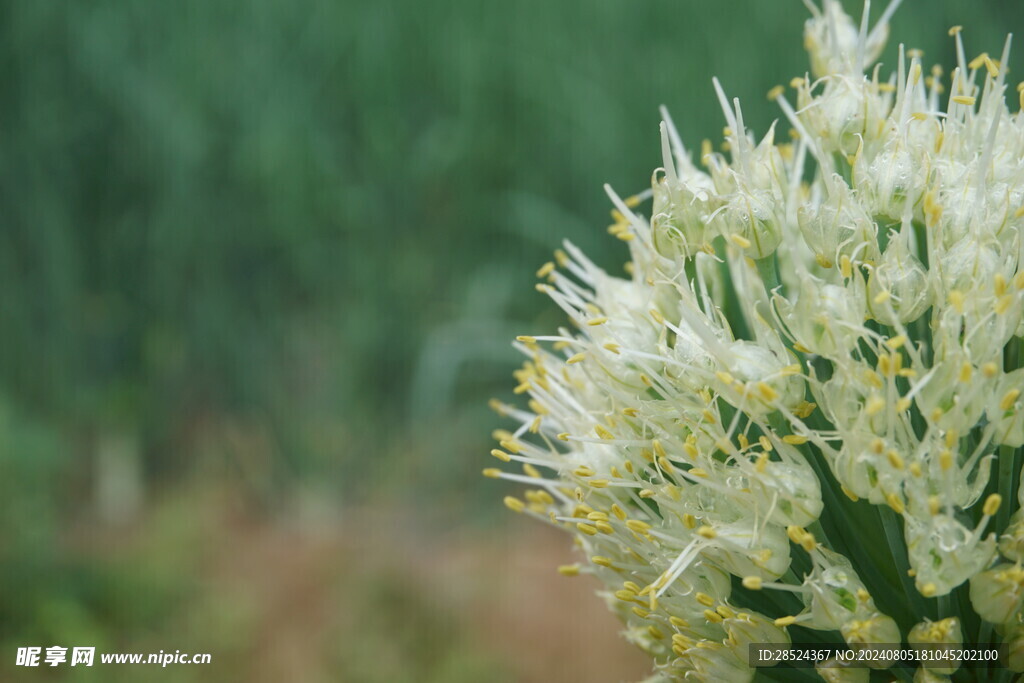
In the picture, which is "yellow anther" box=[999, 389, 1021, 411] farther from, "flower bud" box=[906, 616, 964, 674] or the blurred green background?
the blurred green background

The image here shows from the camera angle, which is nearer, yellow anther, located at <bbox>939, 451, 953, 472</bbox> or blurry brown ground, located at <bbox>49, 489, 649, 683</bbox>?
yellow anther, located at <bbox>939, 451, 953, 472</bbox>

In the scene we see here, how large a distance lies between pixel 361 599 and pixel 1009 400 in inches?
43.2

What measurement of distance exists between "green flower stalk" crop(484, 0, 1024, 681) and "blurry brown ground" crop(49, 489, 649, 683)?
33.0 inches

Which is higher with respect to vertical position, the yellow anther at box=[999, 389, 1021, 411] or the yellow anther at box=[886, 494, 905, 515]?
the yellow anther at box=[999, 389, 1021, 411]

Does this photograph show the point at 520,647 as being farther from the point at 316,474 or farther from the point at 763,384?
the point at 763,384

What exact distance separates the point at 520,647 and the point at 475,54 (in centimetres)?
92

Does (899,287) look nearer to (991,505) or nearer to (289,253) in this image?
(991,505)

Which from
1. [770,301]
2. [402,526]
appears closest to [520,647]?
[402,526]

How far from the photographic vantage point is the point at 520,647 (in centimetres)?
133

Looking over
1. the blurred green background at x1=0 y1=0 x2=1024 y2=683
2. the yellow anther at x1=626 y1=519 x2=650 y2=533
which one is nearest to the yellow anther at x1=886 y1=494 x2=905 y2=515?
the yellow anther at x1=626 y1=519 x2=650 y2=533

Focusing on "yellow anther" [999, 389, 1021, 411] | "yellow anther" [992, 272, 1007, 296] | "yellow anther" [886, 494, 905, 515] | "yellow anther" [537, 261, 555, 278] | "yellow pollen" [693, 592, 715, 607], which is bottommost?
"yellow pollen" [693, 592, 715, 607]

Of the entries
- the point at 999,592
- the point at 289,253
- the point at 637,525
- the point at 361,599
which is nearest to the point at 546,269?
the point at 637,525

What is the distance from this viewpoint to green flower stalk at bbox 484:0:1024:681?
39cm

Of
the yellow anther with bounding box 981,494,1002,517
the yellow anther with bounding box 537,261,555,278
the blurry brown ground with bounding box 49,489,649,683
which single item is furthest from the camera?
the blurry brown ground with bounding box 49,489,649,683
